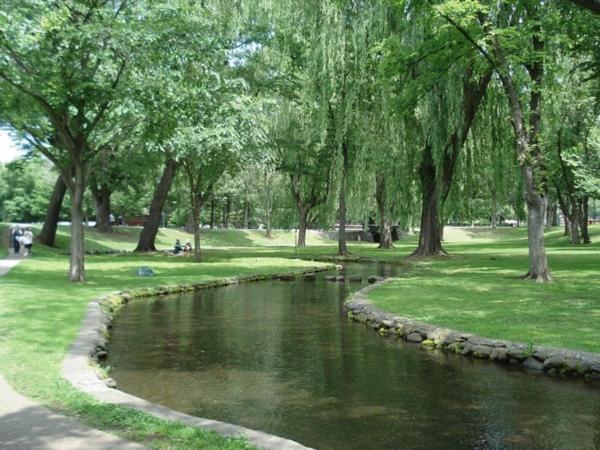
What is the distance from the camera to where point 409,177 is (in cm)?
2817

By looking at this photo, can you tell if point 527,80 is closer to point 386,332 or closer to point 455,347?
point 386,332

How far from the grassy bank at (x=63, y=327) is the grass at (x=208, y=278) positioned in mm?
12

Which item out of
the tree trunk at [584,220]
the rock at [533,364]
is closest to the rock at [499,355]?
the rock at [533,364]

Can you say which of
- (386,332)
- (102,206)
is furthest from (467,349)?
(102,206)

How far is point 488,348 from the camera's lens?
9516 millimetres

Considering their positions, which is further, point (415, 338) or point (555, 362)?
point (415, 338)

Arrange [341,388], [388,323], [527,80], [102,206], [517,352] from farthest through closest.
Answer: [102,206], [527,80], [388,323], [517,352], [341,388]

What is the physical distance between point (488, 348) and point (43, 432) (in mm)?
6964

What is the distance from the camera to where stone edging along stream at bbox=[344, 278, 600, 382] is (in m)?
8.44

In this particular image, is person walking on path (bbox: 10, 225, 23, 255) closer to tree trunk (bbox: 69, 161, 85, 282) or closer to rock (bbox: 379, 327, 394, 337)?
tree trunk (bbox: 69, 161, 85, 282)

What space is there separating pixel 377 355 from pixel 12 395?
5780 mm

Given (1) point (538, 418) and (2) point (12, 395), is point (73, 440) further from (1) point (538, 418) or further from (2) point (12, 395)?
(1) point (538, 418)

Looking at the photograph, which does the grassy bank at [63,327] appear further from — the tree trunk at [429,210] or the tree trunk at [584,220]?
the tree trunk at [584,220]

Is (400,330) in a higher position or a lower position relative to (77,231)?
lower
